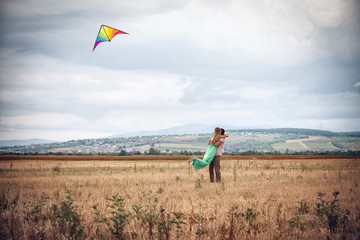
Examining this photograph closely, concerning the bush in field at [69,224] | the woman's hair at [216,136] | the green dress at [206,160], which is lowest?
the bush in field at [69,224]

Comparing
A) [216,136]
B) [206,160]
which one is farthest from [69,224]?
[216,136]

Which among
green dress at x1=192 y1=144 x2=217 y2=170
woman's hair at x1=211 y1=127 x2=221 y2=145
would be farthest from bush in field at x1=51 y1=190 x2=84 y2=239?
woman's hair at x1=211 y1=127 x2=221 y2=145

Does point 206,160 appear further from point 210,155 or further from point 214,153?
point 214,153

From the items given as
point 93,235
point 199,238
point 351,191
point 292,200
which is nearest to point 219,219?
point 199,238

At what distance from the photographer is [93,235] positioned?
6789 millimetres

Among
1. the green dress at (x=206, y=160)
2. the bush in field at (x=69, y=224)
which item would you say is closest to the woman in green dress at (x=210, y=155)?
the green dress at (x=206, y=160)

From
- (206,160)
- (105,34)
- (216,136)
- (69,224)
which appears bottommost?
(69,224)

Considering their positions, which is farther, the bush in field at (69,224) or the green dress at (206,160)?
the green dress at (206,160)

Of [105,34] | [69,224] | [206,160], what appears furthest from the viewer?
[105,34]

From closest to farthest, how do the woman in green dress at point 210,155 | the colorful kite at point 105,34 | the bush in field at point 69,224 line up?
the bush in field at point 69,224
the woman in green dress at point 210,155
the colorful kite at point 105,34

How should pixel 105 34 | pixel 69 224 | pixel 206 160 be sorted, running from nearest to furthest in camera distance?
pixel 69 224, pixel 206 160, pixel 105 34

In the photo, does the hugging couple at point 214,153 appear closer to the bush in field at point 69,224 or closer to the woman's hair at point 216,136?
the woman's hair at point 216,136

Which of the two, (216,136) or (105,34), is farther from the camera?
(105,34)

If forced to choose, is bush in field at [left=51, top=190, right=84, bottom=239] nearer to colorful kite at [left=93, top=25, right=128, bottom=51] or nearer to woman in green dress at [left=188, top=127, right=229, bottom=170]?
woman in green dress at [left=188, top=127, right=229, bottom=170]
